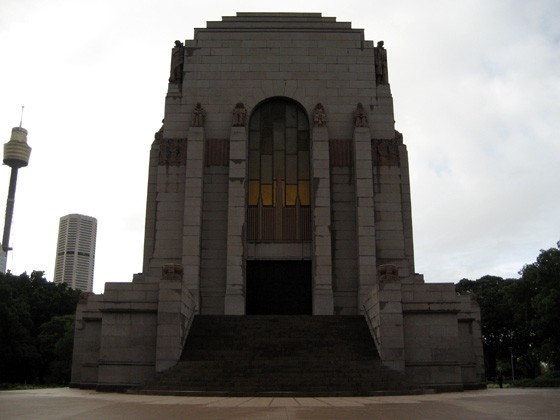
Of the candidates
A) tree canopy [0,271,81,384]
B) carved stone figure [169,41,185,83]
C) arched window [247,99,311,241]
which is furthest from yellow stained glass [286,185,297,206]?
tree canopy [0,271,81,384]

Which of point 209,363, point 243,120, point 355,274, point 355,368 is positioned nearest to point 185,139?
point 243,120

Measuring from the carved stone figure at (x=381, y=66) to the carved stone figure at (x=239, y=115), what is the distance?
962 cm

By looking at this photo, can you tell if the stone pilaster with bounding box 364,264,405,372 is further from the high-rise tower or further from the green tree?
the high-rise tower

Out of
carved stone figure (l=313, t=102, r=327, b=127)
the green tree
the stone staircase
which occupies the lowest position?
the stone staircase

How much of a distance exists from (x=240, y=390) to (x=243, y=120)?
68.1ft

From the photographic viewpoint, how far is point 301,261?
35.1m

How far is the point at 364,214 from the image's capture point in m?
34.2

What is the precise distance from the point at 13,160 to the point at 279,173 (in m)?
166

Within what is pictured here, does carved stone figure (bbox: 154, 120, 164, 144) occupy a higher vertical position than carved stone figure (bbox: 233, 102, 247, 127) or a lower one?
lower

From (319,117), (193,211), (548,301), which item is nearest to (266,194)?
(193,211)

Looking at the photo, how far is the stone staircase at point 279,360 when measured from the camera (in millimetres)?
19578

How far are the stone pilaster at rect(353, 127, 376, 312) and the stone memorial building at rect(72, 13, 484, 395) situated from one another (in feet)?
0.24

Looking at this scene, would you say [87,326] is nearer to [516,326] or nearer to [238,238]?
[238,238]

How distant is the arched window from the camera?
35.5 metres
